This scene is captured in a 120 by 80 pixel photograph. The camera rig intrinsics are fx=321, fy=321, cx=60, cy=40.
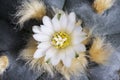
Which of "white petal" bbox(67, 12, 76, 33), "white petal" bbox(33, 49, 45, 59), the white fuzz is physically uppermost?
the white fuzz

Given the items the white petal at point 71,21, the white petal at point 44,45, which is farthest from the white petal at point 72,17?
the white petal at point 44,45

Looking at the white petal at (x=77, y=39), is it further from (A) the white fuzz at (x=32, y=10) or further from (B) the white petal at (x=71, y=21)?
(A) the white fuzz at (x=32, y=10)

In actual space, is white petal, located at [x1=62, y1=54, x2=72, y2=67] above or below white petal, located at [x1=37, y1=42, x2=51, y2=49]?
below

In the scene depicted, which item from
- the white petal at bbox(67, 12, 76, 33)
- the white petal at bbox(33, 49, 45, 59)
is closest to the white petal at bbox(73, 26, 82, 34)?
the white petal at bbox(67, 12, 76, 33)

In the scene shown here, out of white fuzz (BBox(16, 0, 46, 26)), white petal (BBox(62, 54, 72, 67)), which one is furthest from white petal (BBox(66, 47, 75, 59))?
white fuzz (BBox(16, 0, 46, 26))

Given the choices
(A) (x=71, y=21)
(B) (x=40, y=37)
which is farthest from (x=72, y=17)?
(B) (x=40, y=37)

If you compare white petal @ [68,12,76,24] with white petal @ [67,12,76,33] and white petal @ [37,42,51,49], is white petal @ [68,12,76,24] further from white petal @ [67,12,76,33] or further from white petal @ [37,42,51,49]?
white petal @ [37,42,51,49]

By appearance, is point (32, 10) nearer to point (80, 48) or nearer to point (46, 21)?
Result: point (46, 21)

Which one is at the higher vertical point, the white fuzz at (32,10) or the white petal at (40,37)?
the white fuzz at (32,10)
